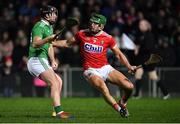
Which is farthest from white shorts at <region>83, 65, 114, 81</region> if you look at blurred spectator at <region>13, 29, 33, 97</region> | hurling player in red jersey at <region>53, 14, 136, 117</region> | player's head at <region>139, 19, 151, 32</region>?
blurred spectator at <region>13, 29, 33, 97</region>

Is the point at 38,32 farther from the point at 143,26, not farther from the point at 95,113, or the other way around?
the point at 143,26

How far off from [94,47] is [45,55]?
1.06 m

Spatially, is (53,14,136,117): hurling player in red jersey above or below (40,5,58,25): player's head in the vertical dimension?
below

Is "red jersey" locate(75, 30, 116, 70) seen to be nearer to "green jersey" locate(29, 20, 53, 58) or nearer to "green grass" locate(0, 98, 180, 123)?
"green jersey" locate(29, 20, 53, 58)

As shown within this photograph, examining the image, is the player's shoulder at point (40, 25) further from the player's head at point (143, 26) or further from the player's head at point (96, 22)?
the player's head at point (143, 26)

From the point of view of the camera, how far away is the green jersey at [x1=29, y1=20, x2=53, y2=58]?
15688 mm

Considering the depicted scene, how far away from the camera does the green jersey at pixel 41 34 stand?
15688 mm

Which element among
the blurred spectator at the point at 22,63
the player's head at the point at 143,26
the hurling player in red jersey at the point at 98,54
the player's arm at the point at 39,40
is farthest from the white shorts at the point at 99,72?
the blurred spectator at the point at 22,63

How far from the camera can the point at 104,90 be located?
15.6m

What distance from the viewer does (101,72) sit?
16.1m

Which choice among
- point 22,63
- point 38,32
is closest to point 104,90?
point 38,32

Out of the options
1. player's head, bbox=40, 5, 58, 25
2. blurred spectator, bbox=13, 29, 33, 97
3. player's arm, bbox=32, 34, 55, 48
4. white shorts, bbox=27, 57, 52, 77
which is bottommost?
blurred spectator, bbox=13, 29, 33, 97

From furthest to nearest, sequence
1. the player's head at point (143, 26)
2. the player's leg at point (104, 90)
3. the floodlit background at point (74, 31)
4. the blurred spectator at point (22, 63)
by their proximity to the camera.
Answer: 1. the blurred spectator at point (22, 63)
2. the floodlit background at point (74, 31)
3. the player's head at point (143, 26)
4. the player's leg at point (104, 90)

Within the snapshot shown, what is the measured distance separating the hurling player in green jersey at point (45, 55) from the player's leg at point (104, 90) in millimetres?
728
